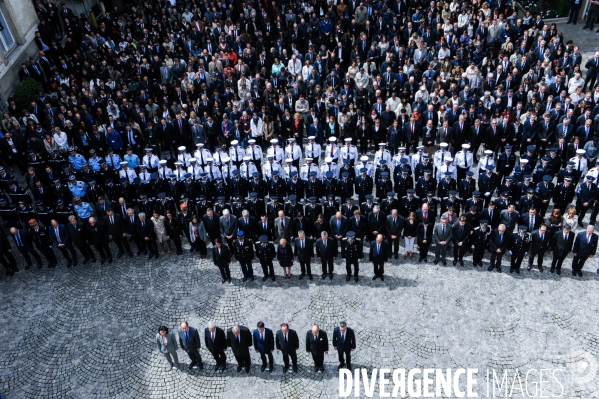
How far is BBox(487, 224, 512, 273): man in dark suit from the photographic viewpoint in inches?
491

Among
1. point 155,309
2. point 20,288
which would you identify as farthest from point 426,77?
point 20,288

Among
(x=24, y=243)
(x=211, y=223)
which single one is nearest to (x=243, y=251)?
(x=211, y=223)

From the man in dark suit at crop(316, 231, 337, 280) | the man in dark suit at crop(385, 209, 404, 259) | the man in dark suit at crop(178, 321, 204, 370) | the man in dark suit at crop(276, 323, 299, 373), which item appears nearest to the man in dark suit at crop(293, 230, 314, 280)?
the man in dark suit at crop(316, 231, 337, 280)

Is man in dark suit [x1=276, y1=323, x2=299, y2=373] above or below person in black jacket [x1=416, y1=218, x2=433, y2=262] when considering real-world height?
below

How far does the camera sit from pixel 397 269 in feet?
43.6

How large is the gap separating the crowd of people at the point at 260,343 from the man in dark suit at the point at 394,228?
3.49m

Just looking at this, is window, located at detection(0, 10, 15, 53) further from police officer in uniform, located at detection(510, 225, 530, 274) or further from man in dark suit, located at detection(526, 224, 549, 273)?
man in dark suit, located at detection(526, 224, 549, 273)

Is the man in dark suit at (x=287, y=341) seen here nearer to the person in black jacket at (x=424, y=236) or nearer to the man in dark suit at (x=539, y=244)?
the person in black jacket at (x=424, y=236)

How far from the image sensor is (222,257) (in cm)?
1269

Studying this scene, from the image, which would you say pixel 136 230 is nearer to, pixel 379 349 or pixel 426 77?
pixel 379 349

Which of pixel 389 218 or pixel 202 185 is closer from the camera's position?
pixel 389 218

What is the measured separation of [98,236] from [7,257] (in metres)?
2.66

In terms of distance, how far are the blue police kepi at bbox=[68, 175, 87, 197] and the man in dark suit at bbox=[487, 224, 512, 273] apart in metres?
11.5

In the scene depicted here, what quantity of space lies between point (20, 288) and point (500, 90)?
15219 mm
